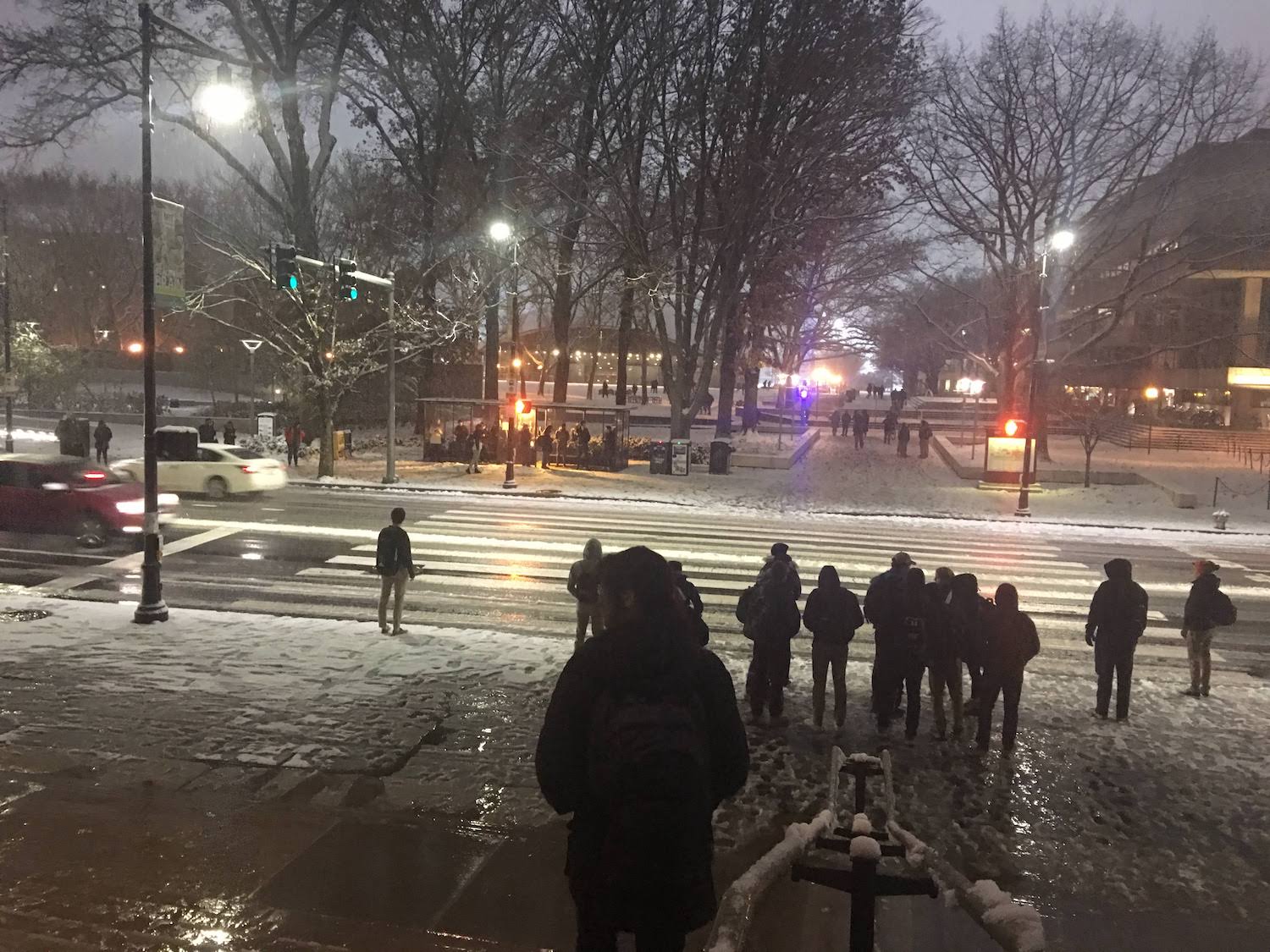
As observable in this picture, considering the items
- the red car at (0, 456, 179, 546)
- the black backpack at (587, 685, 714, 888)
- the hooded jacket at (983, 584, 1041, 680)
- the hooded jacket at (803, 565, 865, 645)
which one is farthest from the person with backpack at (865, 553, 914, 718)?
the red car at (0, 456, 179, 546)

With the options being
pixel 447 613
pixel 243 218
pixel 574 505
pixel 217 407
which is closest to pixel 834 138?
pixel 574 505

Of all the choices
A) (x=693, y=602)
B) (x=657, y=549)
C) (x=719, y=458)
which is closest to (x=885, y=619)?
(x=693, y=602)

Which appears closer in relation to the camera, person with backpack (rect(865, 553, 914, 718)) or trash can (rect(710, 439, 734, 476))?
person with backpack (rect(865, 553, 914, 718))

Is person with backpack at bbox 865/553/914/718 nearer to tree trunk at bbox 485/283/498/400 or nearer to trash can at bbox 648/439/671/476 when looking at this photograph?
trash can at bbox 648/439/671/476

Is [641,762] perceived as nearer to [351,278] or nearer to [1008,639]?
[1008,639]

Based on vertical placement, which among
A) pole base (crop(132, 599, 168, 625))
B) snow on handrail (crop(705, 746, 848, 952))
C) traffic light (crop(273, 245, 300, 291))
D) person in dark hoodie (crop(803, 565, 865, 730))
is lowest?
pole base (crop(132, 599, 168, 625))

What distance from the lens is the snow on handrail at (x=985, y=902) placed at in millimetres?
4270

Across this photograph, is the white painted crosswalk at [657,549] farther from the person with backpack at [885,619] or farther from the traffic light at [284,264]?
the traffic light at [284,264]

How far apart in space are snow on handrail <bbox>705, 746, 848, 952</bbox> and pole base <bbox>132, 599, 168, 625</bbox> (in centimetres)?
861

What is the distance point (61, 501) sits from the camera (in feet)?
51.9

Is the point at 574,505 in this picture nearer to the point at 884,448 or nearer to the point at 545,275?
the point at 884,448

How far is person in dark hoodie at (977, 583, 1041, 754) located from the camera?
25.2ft

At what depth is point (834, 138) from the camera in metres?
26.8

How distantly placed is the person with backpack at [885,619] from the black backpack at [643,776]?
5.60m
